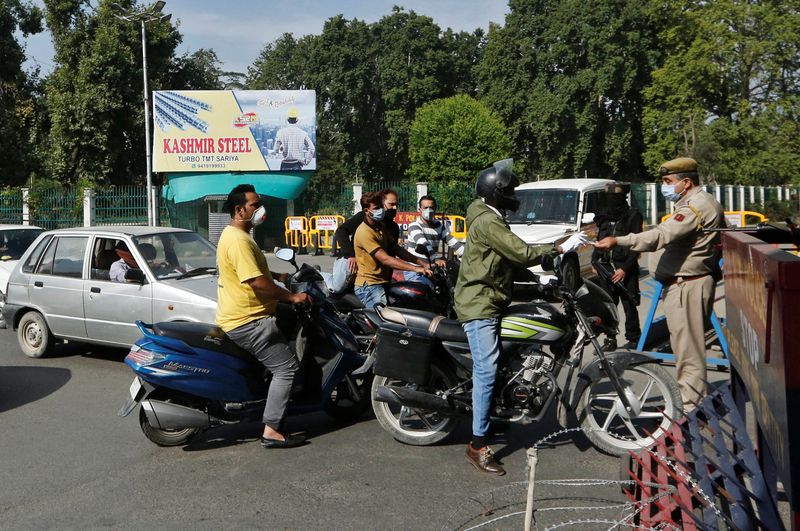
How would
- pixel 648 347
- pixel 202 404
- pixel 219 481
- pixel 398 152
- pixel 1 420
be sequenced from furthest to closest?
pixel 398 152 < pixel 648 347 < pixel 1 420 < pixel 202 404 < pixel 219 481

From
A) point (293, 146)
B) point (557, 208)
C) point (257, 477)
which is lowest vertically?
point (257, 477)

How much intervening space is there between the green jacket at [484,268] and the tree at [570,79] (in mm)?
40842

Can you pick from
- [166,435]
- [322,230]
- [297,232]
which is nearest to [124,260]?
[166,435]

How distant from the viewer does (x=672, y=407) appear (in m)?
5.09

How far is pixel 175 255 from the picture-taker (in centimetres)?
842

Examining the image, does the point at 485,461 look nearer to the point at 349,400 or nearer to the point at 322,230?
the point at 349,400

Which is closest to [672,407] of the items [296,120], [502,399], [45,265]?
[502,399]

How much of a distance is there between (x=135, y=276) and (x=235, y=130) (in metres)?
20.4

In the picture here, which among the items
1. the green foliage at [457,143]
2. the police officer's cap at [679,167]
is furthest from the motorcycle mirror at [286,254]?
the green foliage at [457,143]

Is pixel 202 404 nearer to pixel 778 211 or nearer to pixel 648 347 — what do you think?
pixel 648 347

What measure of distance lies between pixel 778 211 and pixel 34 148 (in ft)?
122

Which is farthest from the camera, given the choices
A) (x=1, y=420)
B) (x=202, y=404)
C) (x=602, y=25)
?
(x=602, y=25)

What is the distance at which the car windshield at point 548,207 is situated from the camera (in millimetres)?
14875

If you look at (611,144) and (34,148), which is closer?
(34,148)
